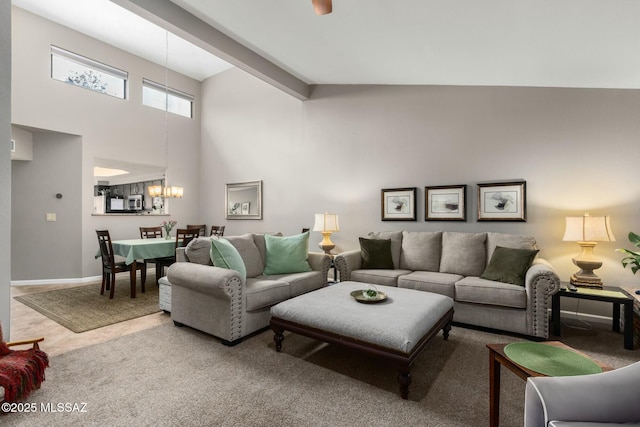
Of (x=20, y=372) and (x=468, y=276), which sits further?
(x=468, y=276)

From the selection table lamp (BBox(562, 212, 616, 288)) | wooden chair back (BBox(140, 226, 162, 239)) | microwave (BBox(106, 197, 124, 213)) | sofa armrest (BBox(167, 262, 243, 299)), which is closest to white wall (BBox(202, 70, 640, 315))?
table lamp (BBox(562, 212, 616, 288))

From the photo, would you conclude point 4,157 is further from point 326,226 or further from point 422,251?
point 422,251

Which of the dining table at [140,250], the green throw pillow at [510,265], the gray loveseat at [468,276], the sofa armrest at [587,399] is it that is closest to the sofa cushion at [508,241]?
the gray loveseat at [468,276]

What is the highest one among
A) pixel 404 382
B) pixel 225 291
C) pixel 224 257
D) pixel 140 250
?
pixel 224 257

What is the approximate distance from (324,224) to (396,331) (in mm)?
2726

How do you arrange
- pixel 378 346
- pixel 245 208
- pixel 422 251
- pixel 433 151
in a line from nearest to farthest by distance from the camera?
pixel 378 346, pixel 422 251, pixel 433 151, pixel 245 208

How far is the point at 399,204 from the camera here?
445 centimetres

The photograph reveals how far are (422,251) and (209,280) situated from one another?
259 centimetres

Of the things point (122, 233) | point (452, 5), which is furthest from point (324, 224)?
point (122, 233)

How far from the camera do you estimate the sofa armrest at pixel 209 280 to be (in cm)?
255

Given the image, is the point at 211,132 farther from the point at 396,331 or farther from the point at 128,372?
the point at 396,331

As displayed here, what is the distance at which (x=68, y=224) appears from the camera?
17.0 feet

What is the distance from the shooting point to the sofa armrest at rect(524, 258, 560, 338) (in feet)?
8.79

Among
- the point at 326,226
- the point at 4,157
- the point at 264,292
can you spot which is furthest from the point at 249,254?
the point at 4,157
